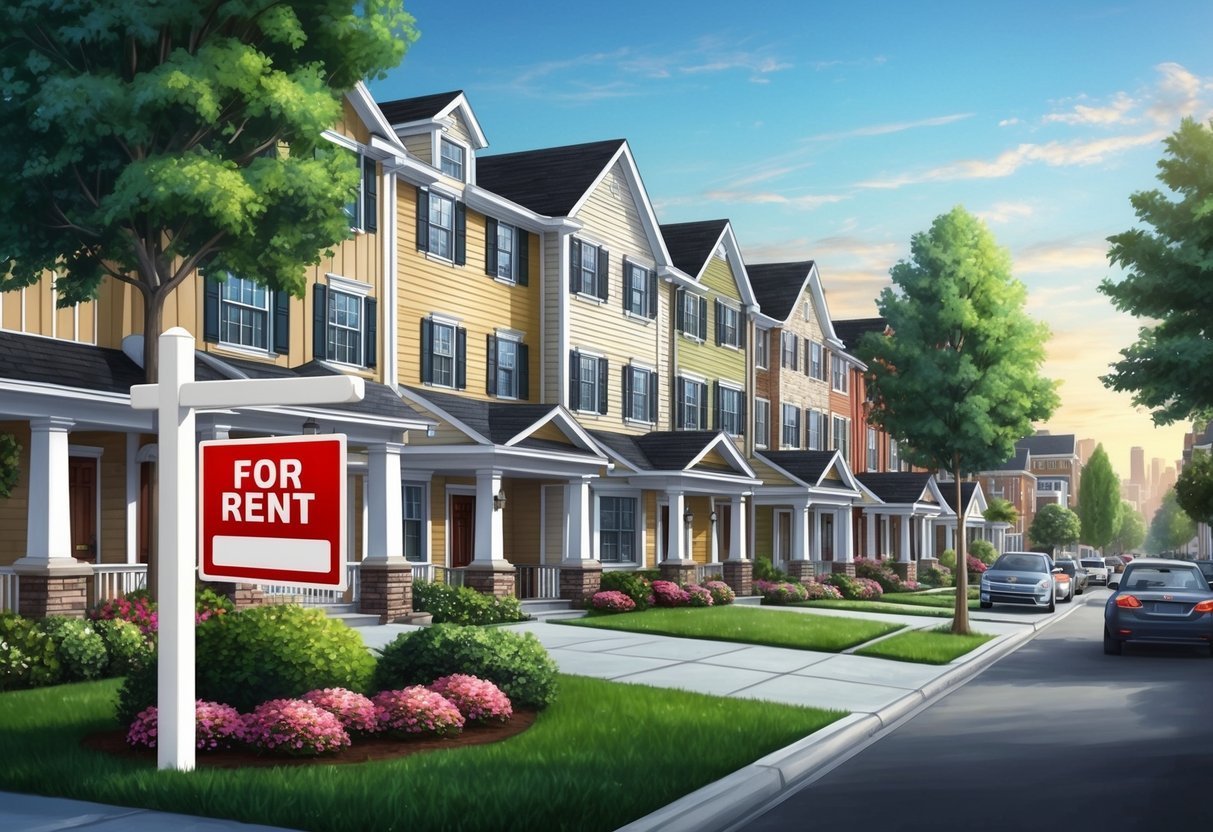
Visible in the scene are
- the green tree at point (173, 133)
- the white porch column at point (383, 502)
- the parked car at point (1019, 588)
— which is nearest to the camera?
the green tree at point (173, 133)

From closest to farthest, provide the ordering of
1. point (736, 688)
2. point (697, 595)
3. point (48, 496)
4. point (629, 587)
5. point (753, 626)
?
point (736, 688) < point (48, 496) < point (753, 626) < point (629, 587) < point (697, 595)

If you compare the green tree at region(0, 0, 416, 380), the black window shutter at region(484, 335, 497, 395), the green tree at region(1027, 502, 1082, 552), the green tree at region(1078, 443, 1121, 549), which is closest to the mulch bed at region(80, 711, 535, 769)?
the green tree at region(0, 0, 416, 380)

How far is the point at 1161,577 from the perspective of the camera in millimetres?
24984

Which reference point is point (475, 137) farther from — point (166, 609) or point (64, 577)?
point (166, 609)

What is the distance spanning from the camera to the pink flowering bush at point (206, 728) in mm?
10844

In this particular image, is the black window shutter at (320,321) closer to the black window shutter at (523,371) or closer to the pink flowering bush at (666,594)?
the black window shutter at (523,371)

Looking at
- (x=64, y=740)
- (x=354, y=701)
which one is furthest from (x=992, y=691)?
(x=64, y=740)

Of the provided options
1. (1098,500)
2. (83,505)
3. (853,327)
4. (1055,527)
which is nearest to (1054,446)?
(1098,500)

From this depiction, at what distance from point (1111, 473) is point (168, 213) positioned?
153m

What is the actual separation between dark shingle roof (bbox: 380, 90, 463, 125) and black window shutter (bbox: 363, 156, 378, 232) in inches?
123

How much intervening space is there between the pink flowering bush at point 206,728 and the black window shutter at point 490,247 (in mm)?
21934

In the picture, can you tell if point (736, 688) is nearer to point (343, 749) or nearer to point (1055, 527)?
point (343, 749)

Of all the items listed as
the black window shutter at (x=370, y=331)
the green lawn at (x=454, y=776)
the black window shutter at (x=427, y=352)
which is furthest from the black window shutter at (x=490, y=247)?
the green lawn at (x=454, y=776)

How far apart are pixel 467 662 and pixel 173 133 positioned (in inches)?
340
